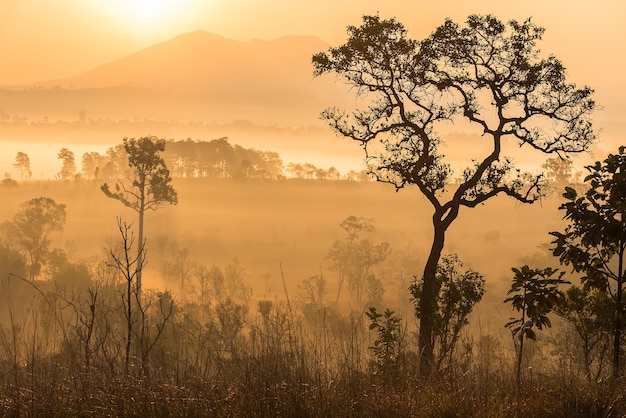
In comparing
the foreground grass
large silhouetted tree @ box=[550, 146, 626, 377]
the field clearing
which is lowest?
the field clearing

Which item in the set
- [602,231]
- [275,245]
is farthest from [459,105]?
[275,245]

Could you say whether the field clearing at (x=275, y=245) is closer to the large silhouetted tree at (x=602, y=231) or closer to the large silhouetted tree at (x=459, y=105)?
the large silhouetted tree at (x=459, y=105)

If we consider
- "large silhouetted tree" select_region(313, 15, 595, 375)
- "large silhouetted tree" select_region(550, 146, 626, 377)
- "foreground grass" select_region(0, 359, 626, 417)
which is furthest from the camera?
"large silhouetted tree" select_region(313, 15, 595, 375)

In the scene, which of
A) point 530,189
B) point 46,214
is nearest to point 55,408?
point 530,189

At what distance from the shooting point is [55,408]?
21.6 ft

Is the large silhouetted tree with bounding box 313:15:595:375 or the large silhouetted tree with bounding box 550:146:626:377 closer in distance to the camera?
the large silhouetted tree with bounding box 550:146:626:377

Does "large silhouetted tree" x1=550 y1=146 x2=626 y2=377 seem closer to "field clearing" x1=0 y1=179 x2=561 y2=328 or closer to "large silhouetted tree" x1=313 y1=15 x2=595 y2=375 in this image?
"large silhouetted tree" x1=313 y1=15 x2=595 y2=375

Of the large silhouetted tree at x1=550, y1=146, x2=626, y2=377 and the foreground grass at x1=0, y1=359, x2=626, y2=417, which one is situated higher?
the large silhouetted tree at x1=550, y1=146, x2=626, y2=377

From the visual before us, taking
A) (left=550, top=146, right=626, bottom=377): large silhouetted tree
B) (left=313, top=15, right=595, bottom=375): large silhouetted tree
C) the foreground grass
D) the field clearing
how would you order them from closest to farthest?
1. the foreground grass
2. (left=550, top=146, right=626, bottom=377): large silhouetted tree
3. (left=313, top=15, right=595, bottom=375): large silhouetted tree
4. the field clearing

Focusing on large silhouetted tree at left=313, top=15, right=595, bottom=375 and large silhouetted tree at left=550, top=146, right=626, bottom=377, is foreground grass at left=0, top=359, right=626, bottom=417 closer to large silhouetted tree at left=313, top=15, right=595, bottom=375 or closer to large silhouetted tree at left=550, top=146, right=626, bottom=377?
large silhouetted tree at left=550, top=146, right=626, bottom=377

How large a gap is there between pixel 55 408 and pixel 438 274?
1592 centimetres

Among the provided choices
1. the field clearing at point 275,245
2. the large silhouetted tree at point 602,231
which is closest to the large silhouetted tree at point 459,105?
the large silhouetted tree at point 602,231

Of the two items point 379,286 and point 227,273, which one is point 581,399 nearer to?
point 379,286

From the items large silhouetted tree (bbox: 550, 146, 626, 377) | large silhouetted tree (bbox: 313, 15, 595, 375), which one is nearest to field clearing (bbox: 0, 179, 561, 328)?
large silhouetted tree (bbox: 313, 15, 595, 375)
